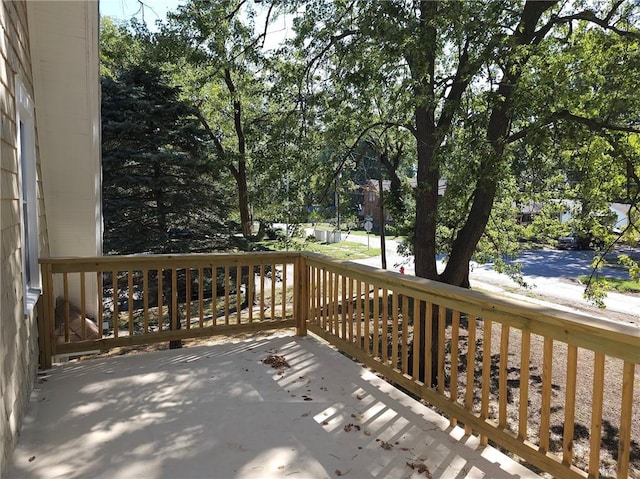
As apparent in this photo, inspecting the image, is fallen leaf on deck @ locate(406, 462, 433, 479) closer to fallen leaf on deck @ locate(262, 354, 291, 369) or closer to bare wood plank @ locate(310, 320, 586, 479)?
bare wood plank @ locate(310, 320, 586, 479)

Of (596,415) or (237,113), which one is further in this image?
(237,113)

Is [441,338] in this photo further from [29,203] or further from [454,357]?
[29,203]

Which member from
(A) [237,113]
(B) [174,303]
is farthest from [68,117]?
(A) [237,113]

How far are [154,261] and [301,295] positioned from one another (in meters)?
1.35

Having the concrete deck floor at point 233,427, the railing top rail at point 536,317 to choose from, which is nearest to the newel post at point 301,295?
the concrete deck floor at point 233,427

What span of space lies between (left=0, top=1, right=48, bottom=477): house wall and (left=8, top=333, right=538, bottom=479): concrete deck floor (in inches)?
8.0

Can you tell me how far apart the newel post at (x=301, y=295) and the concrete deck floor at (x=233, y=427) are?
28.4 inches

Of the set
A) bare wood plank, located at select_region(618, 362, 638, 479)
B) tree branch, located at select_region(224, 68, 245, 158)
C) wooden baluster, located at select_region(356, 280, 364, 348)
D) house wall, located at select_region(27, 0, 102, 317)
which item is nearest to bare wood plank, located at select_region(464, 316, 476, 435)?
bare wood plank, located at select_region(618, 362, 638, 479)

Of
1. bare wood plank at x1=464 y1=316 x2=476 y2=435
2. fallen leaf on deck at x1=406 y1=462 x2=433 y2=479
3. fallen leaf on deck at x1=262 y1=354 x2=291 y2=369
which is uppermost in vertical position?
bare wood plank at x1=464 y1=316 x2=476 y2=435

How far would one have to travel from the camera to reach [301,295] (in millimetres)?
4117

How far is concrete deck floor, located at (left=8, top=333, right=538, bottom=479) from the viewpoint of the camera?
2055 mm

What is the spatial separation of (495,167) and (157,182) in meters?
5.12

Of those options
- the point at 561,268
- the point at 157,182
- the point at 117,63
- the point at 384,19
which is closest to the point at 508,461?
the point at 384,19

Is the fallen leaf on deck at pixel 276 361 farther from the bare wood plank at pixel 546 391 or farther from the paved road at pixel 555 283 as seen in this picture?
the paved road at pixel 555 283
